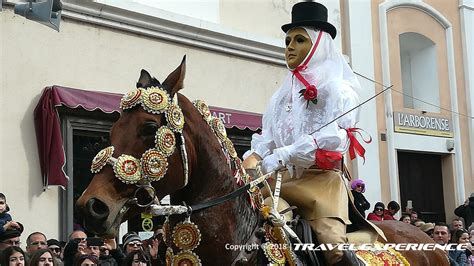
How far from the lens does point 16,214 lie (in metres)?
9.30

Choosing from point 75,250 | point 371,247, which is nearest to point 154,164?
point 371,247

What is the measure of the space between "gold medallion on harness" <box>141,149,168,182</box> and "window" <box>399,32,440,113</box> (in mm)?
13460

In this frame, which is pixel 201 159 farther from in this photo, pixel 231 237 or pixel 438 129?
pixel 438 129

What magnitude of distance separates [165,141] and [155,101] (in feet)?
0.77

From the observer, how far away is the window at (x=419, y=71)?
1697cm

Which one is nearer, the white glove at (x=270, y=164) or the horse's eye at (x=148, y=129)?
the horse's eye at (x=148, y=129)

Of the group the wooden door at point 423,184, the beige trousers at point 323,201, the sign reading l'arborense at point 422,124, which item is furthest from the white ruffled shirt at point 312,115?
the wooden door at point 423,184

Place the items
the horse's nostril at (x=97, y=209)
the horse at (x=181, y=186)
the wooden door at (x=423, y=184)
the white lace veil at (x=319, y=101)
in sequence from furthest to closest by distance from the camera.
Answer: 1. the wooden door at (x=423, y=184)
2. the white lace veil at (x=319, y=101)
3. the horse at (x=181, y=186)
4. the horse's nostril at (x=97, y=209)

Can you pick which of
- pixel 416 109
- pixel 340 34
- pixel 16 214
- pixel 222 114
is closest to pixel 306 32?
pixel 16 214

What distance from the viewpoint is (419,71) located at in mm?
17391

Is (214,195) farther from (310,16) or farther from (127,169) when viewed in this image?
(310,16)

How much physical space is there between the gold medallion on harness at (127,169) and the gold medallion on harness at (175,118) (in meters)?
0.30

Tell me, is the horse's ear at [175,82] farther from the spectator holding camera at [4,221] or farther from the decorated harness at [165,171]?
the spectator holding camera at [4,221]

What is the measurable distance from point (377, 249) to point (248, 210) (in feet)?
4.53
